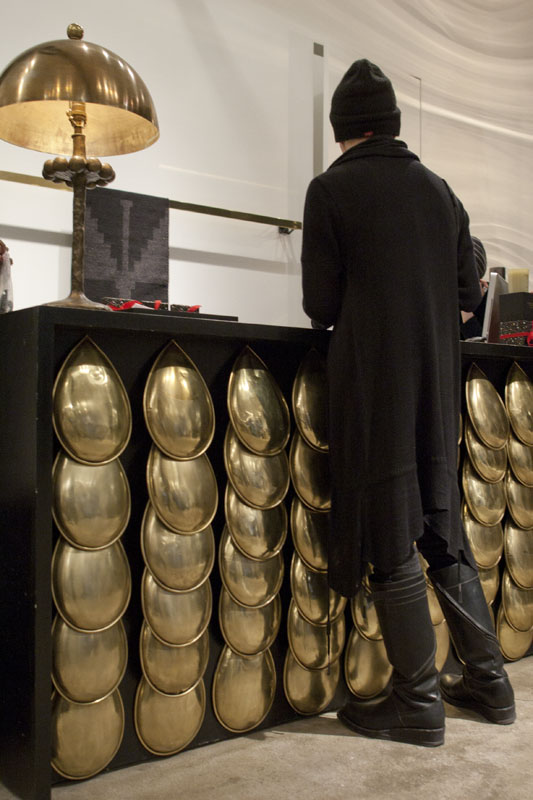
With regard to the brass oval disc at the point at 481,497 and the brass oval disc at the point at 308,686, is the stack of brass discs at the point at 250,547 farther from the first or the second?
the brass oval disc at the point at 481,497

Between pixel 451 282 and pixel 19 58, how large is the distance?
Answer: 0.96 m

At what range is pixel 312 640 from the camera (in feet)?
5.23

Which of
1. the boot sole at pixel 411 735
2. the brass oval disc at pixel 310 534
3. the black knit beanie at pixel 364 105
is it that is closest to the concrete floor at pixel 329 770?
the boot sole at pixel 411 735

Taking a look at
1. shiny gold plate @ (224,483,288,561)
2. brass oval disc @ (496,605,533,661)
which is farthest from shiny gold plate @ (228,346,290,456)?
brass oval disc @ (496,605,533,661)

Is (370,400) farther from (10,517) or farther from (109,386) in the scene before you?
(10,517)

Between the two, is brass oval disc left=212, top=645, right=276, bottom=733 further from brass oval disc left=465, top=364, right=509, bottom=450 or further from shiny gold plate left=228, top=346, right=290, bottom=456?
brass oval disc left=465, top=364, right=509, bottom=450

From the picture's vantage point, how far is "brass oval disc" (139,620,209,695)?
1377 mm

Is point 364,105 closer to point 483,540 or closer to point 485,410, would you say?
point 485,410

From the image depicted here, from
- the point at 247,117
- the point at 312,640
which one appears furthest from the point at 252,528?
the point at 247,117

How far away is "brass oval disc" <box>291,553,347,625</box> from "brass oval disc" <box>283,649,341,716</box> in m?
0.09

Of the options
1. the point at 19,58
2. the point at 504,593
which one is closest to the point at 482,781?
the point at 504,593

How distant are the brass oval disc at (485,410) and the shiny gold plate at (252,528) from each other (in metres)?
0.60

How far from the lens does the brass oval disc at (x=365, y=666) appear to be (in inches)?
65.0

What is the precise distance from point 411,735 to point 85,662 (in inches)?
25.7
